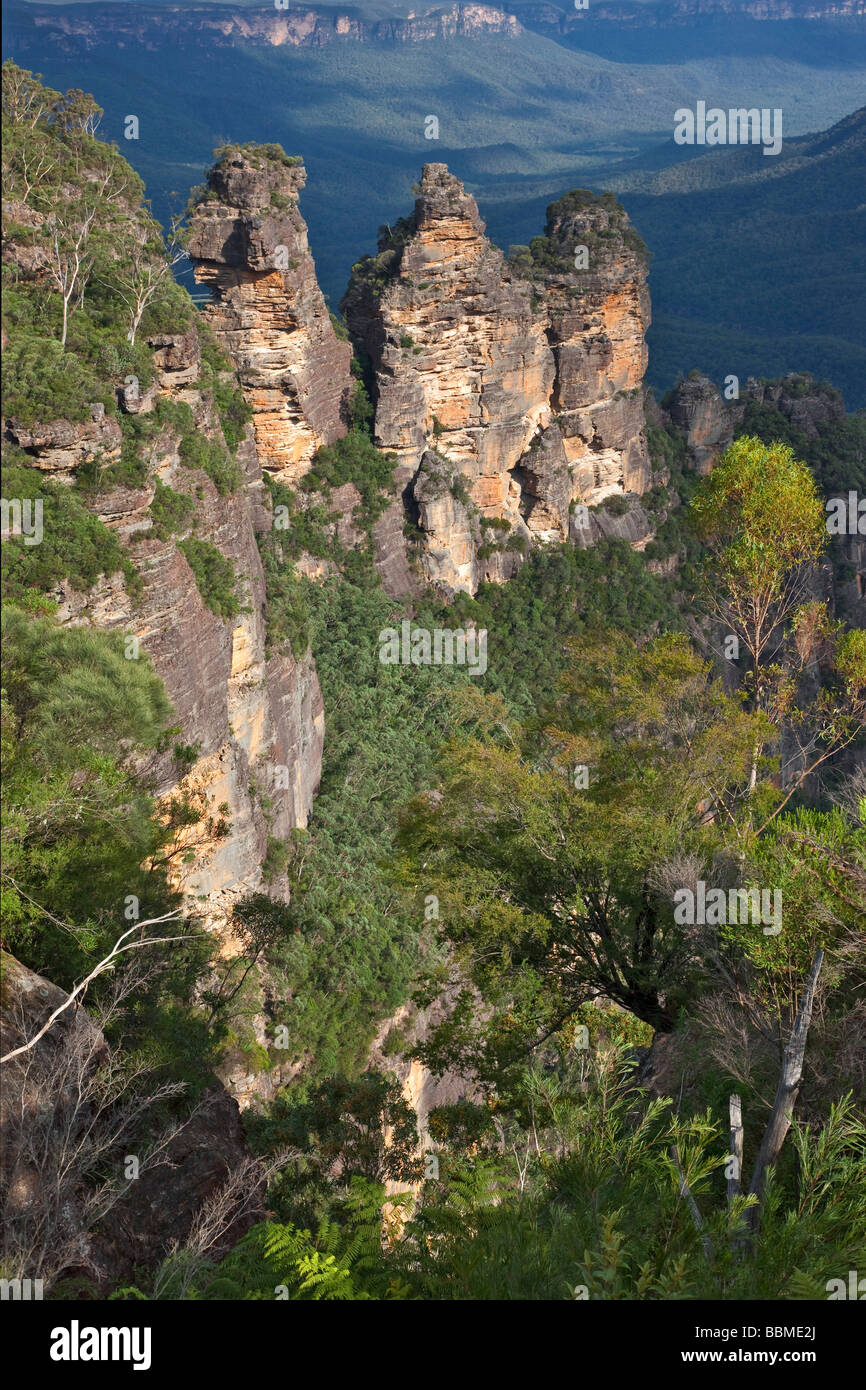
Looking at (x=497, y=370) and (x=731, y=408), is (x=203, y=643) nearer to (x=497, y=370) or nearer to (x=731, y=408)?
(x=497, y=370)

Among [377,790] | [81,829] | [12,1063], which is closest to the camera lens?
[12,1063]

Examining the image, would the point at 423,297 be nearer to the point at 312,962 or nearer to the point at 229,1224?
the point at 312,962

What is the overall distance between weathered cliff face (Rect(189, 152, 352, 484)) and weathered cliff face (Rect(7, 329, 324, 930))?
6.19 meters

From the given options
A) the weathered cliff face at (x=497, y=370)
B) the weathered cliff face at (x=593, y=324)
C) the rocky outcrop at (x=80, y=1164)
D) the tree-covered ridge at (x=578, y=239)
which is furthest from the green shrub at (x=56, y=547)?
the weathered cliff face at (x=593, y=324)

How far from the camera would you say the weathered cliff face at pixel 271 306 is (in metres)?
35.7

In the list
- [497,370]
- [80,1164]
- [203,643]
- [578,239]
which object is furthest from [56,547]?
[578,239]

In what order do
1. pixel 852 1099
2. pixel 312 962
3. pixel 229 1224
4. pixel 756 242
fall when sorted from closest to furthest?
pixel 852 1099 → pixel 229 1224 → pixel 312 962 → pixel 756 242

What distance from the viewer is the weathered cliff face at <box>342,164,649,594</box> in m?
41.9

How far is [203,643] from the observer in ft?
80.2

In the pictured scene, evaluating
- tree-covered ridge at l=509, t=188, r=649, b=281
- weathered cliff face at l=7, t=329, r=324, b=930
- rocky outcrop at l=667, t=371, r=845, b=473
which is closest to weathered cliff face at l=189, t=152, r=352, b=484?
weathered cliff face at l=7, t=329, r=324, b=930

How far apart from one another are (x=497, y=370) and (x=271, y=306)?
12.1 meters
